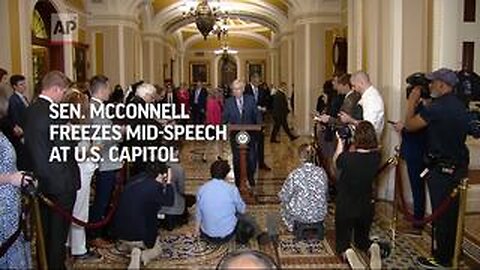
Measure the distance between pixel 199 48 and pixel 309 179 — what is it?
3313cm

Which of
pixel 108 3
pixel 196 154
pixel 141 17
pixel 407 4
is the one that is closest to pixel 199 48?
pixel 141 17

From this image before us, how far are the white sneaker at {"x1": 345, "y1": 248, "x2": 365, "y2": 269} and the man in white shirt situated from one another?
1714mm

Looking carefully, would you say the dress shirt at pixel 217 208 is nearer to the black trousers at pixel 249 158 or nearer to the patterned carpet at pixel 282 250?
the patterned carpet at pixel 282 250

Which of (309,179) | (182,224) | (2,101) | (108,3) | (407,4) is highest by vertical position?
(108,3)

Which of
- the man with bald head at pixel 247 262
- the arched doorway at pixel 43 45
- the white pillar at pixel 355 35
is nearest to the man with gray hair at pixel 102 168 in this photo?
the man with bald head at pixel 247 262

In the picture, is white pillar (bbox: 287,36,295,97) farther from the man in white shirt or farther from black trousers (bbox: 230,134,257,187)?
the man in white shirt

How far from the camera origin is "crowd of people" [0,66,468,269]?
13.9 feet

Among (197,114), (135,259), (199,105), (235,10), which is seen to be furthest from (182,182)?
(235,10)

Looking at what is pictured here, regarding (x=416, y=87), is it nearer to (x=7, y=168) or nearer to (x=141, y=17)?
(x=7, y=168)

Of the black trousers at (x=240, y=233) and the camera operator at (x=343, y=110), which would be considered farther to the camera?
the camera operator at (x=343, y=110)

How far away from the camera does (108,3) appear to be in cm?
1645

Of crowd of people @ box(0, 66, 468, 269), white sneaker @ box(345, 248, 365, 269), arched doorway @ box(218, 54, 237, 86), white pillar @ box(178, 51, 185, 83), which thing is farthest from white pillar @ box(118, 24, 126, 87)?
arched doorway @ box(218, 54, 237, 86)

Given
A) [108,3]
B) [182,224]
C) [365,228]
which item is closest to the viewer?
[365,228]

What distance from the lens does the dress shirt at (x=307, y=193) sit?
5668 mm
